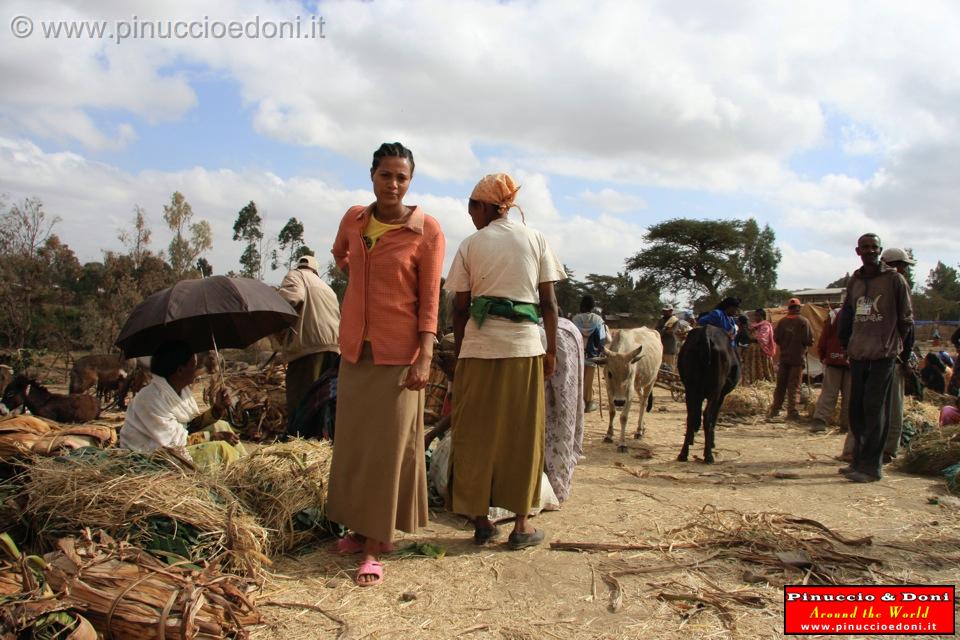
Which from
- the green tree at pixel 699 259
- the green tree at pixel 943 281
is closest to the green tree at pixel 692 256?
the green tree at pixel 699 259

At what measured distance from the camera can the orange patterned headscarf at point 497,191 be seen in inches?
137

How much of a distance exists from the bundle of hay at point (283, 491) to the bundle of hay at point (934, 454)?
553cm

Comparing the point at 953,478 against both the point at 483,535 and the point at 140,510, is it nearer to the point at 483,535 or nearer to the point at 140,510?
the point at 483,535

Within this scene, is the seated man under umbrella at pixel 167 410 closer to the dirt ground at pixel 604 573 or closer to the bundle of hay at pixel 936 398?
the dirt ground at pixel 604 573

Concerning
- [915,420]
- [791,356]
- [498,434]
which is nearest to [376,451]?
[498,434]

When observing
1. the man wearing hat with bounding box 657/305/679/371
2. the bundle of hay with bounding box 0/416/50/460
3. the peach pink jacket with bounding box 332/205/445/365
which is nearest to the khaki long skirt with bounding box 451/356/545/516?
the peach pink jacket with bounding box 332/205/445/365

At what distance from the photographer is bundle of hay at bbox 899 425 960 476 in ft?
18.9

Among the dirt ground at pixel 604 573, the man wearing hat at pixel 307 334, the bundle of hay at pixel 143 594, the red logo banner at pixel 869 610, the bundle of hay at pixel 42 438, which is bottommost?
the dirt ground at pixel 604 573

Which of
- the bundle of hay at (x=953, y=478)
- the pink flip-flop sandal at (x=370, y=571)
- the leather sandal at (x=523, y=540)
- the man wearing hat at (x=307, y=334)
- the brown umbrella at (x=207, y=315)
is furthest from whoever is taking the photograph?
the bundle of hay at (x=953, y=478)

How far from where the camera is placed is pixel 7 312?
504 inches

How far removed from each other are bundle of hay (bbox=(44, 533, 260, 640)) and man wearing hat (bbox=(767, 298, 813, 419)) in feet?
29.8

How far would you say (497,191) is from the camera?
3477 mm

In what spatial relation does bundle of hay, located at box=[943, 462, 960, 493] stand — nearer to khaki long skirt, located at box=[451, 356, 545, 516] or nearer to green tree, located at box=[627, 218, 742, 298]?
khaki long skirt, located at box=[451, 356, 545, 516]

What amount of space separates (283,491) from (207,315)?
135 centimetres
